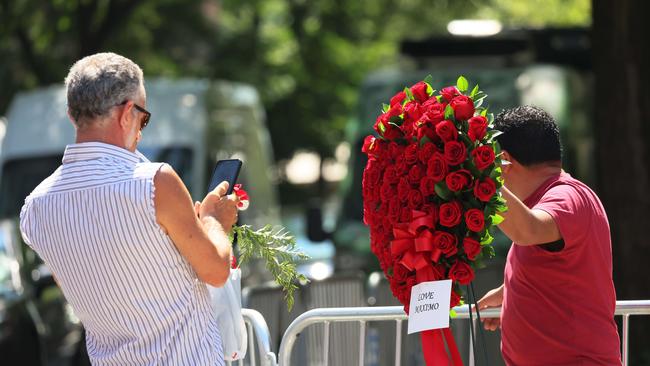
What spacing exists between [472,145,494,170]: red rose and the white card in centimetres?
41

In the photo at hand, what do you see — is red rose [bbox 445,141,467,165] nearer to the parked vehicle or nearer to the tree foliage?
the parked vehicle

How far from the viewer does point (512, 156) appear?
169 inches

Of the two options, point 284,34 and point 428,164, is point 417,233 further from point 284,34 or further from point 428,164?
point 284,34

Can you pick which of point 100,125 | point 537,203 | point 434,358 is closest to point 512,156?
point 537,203

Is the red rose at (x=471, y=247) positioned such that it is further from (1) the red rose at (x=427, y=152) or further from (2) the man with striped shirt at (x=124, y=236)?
(2) the man with striped shirt at (x=124, y=236)

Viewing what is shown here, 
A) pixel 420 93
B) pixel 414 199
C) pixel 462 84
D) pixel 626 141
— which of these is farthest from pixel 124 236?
pixel 626 141

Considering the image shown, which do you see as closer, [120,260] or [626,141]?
[120,260]

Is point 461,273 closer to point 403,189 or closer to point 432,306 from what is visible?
point 432,306

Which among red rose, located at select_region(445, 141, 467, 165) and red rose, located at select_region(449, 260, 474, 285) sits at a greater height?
red rose, located at select_region(445, 141, 467, 165)

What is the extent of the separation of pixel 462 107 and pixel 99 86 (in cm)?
122

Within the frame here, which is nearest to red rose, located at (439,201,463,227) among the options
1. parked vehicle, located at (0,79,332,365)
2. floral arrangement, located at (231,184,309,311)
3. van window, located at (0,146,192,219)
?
floral arrangement, located at (231,184,309,311)

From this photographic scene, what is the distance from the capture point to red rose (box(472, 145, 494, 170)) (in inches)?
152

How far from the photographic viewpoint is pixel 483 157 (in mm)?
3869

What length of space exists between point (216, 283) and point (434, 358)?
2.88 ft
